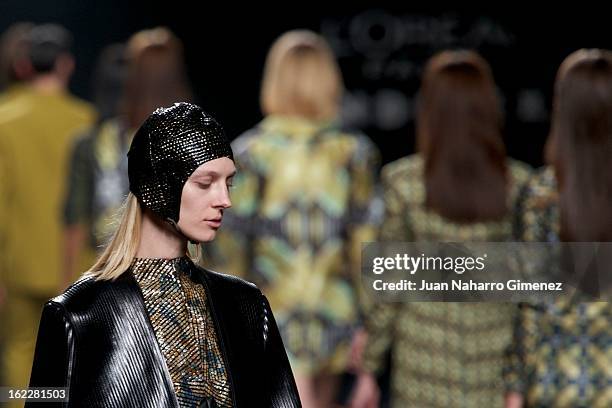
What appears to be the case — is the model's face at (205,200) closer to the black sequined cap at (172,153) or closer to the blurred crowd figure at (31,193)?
the black sequined cap at (172,153)

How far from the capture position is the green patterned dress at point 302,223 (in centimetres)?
524

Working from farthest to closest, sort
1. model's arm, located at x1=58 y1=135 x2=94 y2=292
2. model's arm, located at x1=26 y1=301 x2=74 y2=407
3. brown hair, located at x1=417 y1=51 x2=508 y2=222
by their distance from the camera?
model's arm, located at x1=58 y1=135 x2=94 y2=292
brown hair, located at x1=417 y1=51 x2=508 y2=222
model's arm, located at x1=26 y1=301 x2=74 y2=407

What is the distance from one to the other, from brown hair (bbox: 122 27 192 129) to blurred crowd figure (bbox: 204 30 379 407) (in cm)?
32

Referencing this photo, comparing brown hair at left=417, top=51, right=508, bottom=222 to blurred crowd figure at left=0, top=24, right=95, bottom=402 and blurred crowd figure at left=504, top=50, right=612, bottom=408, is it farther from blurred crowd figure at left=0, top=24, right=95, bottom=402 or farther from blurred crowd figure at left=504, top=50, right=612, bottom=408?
blurred crowd figure at left=0, top=24, right=95, bottom=402

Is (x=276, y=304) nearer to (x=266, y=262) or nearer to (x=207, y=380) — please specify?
(x=266, y=262)

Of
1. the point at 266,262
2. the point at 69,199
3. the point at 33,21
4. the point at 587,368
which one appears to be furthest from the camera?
the point at 33,21

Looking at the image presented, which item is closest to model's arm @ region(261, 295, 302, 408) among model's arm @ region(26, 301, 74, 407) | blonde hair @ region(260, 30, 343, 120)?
model's arm @ region(26, 301, 74, 407)

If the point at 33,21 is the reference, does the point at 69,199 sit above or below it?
below

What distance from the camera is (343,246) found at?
17.5ft

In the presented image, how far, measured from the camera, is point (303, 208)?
17.3 feet

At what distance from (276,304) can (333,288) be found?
0.71ft

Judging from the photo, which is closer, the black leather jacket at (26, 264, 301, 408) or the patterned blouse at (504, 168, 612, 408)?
the black leather jacket at (26, 264, 301, 408)

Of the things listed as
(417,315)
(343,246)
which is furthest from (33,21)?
(417,315)

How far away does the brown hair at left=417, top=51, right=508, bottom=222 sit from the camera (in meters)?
4.58
